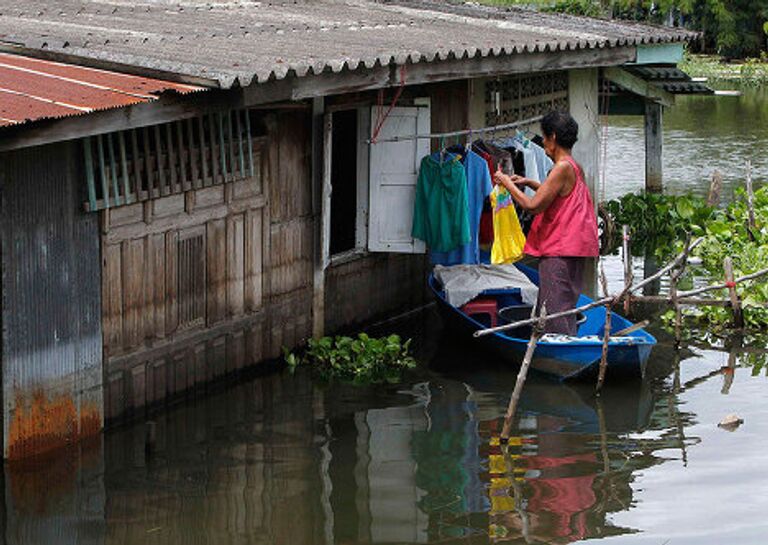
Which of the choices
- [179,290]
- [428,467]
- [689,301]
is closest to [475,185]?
[689,301]

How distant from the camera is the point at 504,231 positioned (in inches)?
529

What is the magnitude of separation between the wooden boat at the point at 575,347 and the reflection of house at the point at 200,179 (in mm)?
1076

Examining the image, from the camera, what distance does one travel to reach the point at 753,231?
15891mm

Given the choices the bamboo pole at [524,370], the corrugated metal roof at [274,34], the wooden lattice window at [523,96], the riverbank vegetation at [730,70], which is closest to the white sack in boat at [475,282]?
the corrugated metal roof at [274,34]

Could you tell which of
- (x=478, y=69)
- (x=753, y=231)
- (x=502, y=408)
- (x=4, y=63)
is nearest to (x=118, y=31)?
(x=4, y=63)

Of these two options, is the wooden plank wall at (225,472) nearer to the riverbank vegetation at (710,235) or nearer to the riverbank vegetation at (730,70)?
the riverbank vegetation at (710,235)

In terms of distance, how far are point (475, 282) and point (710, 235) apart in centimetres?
402

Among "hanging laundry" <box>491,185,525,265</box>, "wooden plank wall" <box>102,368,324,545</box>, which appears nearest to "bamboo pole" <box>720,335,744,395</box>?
"hanging laundry" <box>491,185,525,265</box>

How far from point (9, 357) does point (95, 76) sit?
198 cm

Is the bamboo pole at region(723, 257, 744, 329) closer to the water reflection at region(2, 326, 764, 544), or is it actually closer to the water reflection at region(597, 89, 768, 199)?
the water reflection at region(2, 326, 764, 544)

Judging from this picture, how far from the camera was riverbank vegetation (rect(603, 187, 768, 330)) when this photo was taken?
14281 millimetres

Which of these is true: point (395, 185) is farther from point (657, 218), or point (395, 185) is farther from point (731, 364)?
point (657, 218)

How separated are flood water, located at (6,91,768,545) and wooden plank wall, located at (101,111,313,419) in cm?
31

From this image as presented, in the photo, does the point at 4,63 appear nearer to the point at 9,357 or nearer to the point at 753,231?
the point at 9,357
